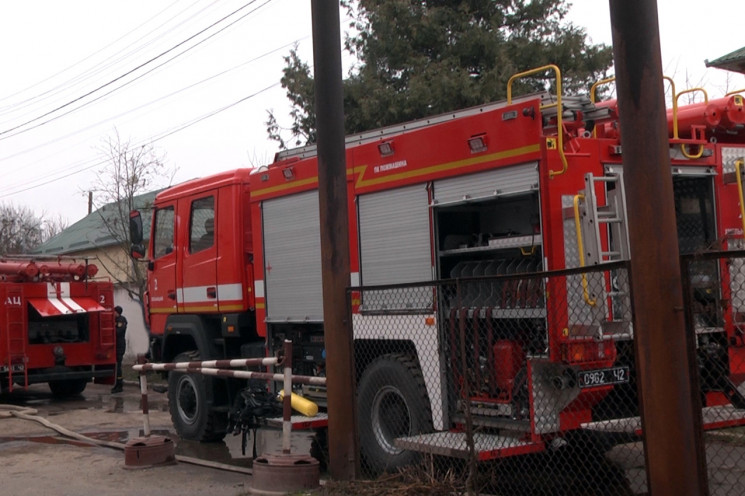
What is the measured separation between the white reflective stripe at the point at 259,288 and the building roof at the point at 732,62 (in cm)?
1104

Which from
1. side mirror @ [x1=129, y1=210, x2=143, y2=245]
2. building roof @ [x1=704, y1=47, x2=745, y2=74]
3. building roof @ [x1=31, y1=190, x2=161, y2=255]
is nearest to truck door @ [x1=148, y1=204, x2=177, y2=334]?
side mirror @ [x1=129, y1=210, x2=143, y2=245]

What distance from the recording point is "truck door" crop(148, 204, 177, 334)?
1193 centimetres

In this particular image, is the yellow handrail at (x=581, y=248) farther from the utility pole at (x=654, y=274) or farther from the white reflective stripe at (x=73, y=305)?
the white reflective stripe at (x=73, y=305)

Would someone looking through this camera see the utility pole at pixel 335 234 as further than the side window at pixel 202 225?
No

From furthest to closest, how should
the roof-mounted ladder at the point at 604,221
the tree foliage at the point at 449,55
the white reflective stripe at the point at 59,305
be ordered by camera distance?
the tree foliage at the point at 449,55
the white reflective stripe at the point at 59,305
the roof-mounted ladder at the point at 604,221

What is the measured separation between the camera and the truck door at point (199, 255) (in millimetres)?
11159

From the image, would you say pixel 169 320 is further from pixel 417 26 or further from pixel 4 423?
pixel 417 26

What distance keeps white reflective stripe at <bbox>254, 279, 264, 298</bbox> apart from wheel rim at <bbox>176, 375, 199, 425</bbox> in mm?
1562

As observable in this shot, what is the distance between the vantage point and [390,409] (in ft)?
27.0

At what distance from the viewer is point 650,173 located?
16.0ft

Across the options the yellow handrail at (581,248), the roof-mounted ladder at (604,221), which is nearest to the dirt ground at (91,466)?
the yellow handrail at (581,248)

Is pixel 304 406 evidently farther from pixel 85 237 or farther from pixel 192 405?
pixel 85 237

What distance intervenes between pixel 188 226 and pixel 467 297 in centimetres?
505

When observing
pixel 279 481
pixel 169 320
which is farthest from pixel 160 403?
pixel 279 481
